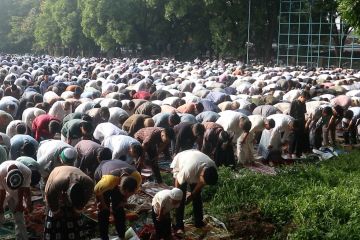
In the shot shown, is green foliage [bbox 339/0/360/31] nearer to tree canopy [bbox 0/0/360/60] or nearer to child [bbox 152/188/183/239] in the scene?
child [bbox 152/188/183/239]

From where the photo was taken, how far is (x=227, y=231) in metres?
6.57

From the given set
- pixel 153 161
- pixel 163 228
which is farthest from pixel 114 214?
pixel 153 161

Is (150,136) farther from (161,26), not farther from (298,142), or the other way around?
(161,26)

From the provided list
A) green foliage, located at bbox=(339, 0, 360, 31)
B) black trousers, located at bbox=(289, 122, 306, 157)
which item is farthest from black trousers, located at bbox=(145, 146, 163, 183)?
green foliage, located at bbox=(339, 0, 360, 31)

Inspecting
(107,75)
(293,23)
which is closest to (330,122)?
(107,75)

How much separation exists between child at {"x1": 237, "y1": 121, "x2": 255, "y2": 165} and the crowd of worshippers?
19mm

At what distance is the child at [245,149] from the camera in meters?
9.53

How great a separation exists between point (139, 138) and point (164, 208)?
264cm

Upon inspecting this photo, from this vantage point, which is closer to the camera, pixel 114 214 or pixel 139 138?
pixel 114 214

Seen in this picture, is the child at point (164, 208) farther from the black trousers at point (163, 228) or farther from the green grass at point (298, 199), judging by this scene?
the green grass at point (298, 199)

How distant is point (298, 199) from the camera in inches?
271

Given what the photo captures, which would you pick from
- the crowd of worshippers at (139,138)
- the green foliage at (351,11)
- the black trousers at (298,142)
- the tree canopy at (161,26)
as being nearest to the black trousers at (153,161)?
the crowd of worshippers at (139,138)

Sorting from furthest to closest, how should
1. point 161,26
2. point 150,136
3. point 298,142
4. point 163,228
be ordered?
1. point 161,26
2. point 298,142
3. point 150,136
4. point 163,228

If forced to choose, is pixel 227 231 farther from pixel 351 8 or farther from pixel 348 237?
pixel 351 8
